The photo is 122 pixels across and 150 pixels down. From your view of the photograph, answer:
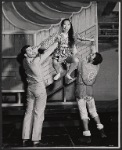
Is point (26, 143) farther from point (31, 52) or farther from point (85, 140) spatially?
point (31, 52)

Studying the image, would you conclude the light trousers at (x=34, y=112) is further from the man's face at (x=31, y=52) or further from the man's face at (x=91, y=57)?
the man's face at (x=91, y=57)

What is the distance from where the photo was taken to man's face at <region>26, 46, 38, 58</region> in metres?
3.43

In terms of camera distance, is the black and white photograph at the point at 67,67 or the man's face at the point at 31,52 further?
the black and white photograph at the point at 67,67

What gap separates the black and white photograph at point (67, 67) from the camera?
3.54 meters

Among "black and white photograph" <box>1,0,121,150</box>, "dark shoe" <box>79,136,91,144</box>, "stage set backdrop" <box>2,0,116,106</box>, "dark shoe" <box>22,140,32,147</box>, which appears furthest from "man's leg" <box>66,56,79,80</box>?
"dark shoe" <box>22,140,32,147</box>

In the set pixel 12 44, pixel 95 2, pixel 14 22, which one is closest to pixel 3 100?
pixel 12 44

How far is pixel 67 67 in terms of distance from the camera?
11.7 ft

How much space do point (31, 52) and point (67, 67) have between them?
20.7 inches

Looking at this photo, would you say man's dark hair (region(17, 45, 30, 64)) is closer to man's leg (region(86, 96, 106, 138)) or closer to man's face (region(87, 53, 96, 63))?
man's face (region(87, 53, 96, 63))

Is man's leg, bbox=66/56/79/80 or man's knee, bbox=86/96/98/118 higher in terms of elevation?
man's leg, bbox=66/56/79/80

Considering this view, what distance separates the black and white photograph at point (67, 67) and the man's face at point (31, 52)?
65 mm

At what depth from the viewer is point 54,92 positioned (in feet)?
12.0

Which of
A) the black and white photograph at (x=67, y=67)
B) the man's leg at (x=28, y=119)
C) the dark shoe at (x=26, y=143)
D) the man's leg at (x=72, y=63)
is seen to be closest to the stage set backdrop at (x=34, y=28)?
the black and white photograph at (x=67, y=67)

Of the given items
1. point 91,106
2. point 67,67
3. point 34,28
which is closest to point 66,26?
point 34,28
